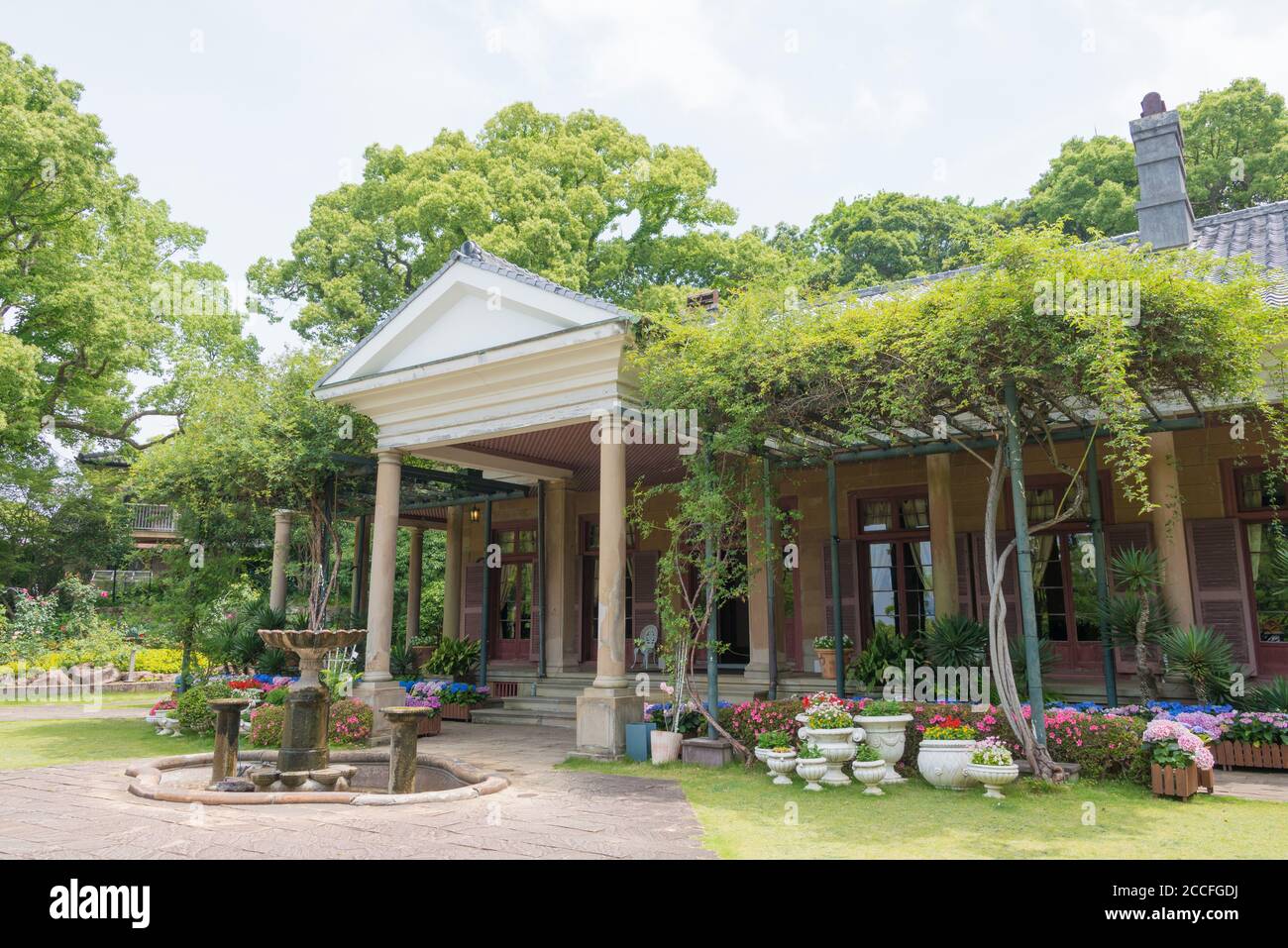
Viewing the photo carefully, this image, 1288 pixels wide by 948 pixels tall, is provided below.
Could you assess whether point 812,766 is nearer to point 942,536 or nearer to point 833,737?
point 833,737

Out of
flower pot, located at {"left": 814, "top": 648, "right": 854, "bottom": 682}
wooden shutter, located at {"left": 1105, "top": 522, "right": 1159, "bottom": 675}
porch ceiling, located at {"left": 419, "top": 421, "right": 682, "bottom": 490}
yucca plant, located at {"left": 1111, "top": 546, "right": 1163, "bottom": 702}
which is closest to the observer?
yucca plant, located at {"left": 1111, "top": 546, "right": 1163, "bottom": 702}

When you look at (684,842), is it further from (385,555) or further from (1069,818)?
Result: (385,555)

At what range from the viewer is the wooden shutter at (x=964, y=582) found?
10.9m

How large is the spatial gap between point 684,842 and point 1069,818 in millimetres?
2742

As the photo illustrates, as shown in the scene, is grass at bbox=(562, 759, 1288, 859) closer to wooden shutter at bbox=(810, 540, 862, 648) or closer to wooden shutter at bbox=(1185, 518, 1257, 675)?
wooden shutter at bbox=(1185, 518, 1257, 675)

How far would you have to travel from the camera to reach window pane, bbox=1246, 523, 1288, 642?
933 centimetres

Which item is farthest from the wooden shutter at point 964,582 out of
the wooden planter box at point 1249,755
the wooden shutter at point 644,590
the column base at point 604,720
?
the wooden shutter at point 644,590

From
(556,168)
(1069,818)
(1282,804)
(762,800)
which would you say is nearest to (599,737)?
(762,800)

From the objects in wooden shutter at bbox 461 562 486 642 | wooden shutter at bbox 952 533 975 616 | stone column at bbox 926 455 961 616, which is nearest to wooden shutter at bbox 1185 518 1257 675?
wooden shutter at bbox 952 533 975 616

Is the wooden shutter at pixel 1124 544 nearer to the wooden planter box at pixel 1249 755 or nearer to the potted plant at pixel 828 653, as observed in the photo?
the wooden planter box at pixel 1249 755

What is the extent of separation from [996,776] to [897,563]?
219 inches

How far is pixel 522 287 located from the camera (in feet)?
32.9

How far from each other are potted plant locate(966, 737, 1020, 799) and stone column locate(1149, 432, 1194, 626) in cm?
356

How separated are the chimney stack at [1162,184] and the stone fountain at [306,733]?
10.7 m
